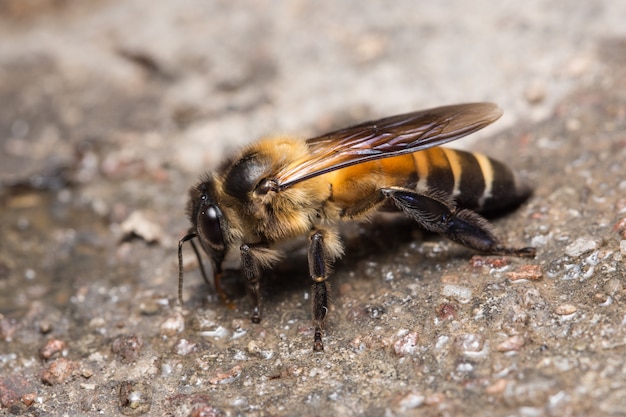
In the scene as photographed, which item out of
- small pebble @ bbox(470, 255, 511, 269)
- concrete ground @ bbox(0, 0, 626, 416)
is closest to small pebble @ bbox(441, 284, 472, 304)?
concrete ground @ bbox(0, 0, 626, 416)

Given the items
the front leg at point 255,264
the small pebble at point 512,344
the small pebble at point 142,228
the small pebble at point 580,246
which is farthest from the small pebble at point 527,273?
the small pebble at point 142,228

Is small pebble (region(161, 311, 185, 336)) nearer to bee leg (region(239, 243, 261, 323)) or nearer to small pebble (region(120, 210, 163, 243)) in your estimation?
bee leg (region(239, 243, 261, 323))

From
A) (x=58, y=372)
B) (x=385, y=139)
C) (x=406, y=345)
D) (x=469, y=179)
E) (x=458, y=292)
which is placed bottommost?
(x=58, y=372)

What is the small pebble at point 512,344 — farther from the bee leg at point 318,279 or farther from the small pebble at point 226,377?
the small pebble at point 226,377

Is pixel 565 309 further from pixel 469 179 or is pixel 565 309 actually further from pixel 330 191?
pixel 330 191

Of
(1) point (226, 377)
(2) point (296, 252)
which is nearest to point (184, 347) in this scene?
(1) point (226, 377)

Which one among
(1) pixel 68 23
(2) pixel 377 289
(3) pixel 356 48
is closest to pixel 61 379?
(2) pixel 377 289

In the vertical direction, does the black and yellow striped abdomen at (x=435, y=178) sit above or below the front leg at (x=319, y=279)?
above
